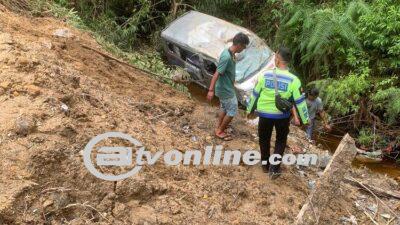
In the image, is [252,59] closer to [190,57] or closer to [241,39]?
[190,57]

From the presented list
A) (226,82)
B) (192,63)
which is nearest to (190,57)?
(192,63)

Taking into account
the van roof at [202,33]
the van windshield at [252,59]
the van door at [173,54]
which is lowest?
the van door at [173,54]

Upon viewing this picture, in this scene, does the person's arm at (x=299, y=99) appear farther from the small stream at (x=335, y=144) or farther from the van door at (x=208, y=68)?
the van door at (x=208, y=68)

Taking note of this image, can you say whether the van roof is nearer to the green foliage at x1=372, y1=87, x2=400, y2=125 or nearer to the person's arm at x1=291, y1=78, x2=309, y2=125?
the green foliage at x1=372, y1=87, x2=400, y2=125

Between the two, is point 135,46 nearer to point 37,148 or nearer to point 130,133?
point 130,133

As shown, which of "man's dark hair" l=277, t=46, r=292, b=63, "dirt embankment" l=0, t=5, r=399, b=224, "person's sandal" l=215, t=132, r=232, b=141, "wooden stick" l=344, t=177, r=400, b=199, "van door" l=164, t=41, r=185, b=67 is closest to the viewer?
"dirt embankment" l=0, t=5, r=399, b=224

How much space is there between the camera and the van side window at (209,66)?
Answer: 28.3ft

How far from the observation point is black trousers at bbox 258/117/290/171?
4941mm

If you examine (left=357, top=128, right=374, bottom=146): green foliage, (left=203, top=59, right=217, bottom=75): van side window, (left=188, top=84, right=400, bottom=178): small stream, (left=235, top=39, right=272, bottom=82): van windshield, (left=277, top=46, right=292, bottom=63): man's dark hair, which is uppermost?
(left=277, top=46, right=292, bottom=63): man's dark hair

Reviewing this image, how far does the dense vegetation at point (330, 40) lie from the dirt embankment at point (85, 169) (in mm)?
1940

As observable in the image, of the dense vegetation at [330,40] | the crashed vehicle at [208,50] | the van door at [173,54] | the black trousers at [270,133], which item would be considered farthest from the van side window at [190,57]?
the black trousers at [270,133]

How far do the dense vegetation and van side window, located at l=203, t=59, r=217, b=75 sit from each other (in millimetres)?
720

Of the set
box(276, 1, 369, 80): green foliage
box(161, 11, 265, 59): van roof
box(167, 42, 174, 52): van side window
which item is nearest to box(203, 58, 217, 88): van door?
box(161, 11, 265, 59): van roof

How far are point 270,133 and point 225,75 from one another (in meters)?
0.96
